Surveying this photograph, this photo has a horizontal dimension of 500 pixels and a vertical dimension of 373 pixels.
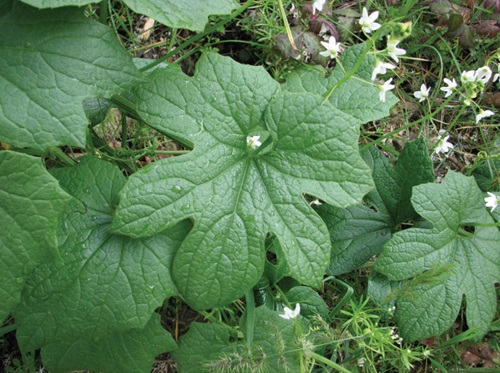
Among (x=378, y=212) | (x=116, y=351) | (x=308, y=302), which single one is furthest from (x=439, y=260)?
(x=116, y=351)

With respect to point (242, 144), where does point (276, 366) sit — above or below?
below

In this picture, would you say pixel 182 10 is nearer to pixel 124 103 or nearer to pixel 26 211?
pixel 124 103

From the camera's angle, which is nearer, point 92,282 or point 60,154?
point 92,282

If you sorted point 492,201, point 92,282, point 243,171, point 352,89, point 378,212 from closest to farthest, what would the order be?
point 92,282
point 243,171
point 352,89
point 492,201
point 378,212

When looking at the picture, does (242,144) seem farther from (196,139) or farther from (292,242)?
(292,242)

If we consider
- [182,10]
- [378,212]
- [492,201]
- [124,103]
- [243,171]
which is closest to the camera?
[182,10]

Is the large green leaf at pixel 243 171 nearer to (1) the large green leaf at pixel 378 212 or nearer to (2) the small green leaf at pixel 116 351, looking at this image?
(2) the small green leaf at pixel 116 351

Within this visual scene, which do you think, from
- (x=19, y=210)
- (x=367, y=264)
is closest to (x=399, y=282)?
(x=367, y=264)

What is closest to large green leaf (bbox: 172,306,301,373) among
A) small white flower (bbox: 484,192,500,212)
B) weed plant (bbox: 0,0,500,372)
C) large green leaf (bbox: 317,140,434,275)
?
weed plant (bbox: 0,0,500,372)
